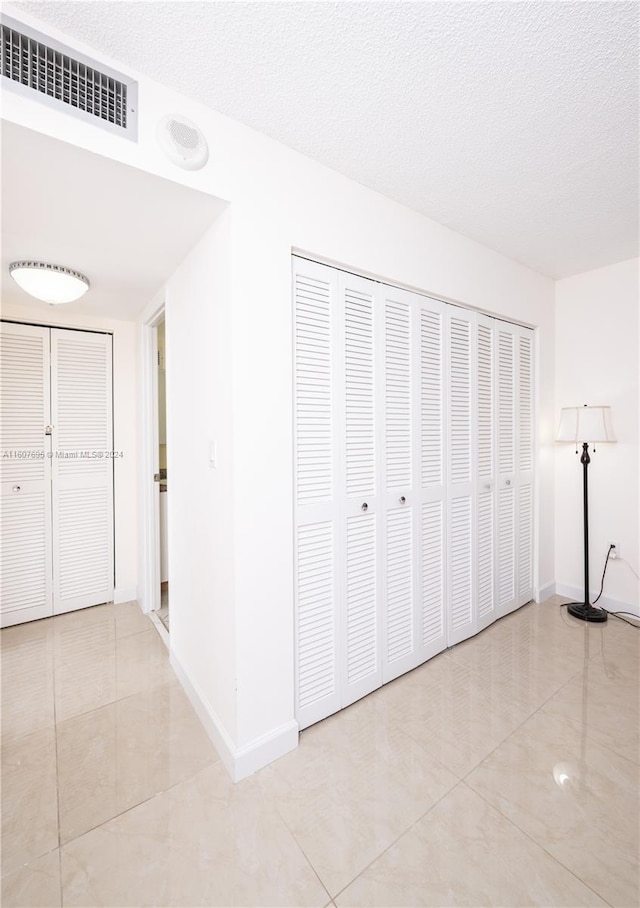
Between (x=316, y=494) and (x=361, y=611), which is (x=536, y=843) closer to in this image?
(x=361, y=611)

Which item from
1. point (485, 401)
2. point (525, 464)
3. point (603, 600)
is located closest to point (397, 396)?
point (485, 401)

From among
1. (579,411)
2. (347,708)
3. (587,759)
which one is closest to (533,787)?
(587,759)

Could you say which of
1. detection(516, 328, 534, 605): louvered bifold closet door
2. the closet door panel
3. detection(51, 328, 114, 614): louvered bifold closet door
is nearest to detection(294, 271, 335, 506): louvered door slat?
the closet door panel

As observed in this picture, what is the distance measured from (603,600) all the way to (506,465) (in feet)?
4.35

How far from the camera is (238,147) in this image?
5.17 feet

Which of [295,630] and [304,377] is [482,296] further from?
[295,630]

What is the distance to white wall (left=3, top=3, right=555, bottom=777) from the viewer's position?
61.7 inches

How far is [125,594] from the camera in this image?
3.29 metres

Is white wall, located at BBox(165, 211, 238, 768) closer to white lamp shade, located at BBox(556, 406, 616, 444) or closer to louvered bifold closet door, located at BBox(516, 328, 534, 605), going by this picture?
louvered bifold closet door, located at BBox(516, 328, 534, 605)

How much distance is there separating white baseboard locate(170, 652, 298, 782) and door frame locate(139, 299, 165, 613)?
4.67ft

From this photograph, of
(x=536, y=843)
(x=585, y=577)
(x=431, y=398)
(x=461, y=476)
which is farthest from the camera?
(x=585, y=577)

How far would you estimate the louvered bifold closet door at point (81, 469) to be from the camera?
301 centimetres

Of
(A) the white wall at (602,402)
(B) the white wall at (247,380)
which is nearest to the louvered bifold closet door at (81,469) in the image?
(B) the white wall at (247,380)

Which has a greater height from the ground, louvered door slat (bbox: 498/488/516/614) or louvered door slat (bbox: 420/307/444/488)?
louvered door slat (bbox: 420/307/444/488)
